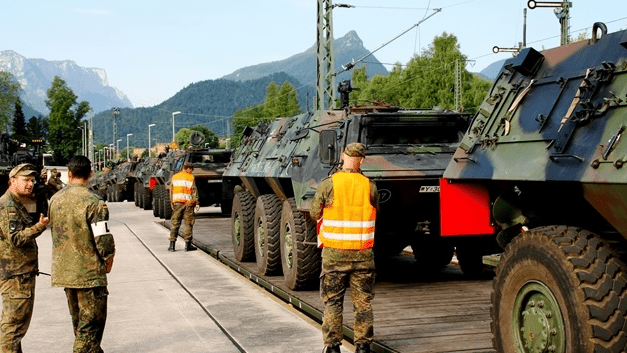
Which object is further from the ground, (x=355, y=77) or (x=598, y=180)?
(x=355, y=77)

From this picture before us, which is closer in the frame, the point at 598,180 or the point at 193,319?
the point at 598,180

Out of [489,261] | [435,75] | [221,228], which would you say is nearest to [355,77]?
[435,75]

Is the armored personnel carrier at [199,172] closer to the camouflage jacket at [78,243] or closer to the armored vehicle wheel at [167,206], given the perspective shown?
the armored vehicle wheel at [167,206]

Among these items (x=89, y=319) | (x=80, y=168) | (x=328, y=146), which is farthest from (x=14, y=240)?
(x=328, y=146)

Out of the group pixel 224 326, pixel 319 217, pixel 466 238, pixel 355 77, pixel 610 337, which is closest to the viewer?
pixel 610 337

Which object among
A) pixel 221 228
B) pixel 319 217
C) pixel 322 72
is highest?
pixel 322 72

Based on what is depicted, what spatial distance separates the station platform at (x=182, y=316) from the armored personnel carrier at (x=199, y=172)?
9.02 meters

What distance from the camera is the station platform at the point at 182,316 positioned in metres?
7.14

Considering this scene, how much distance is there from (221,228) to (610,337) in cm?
1555

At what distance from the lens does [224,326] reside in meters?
7.86

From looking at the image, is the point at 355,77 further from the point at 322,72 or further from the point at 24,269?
the point at 24,269

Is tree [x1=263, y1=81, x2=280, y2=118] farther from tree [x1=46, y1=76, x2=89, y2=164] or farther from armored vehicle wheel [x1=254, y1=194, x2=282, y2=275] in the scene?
armored vehicle wheel [x1=254, y1=194, x2=282, y2=275]

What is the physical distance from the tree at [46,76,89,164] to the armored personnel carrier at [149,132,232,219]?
8254cm

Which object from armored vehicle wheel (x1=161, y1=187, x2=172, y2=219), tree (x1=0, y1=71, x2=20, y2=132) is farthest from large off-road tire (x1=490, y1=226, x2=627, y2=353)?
tree (x1=0, y1=71, x2=20, y2=132)
